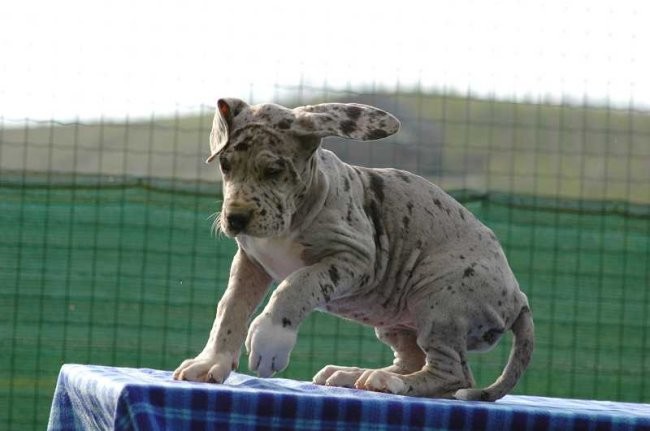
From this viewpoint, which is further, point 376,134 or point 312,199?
point 312,199

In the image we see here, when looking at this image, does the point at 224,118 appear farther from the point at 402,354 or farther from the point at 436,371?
the point at 402,354

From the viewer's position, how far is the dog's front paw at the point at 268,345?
2996 millimetres

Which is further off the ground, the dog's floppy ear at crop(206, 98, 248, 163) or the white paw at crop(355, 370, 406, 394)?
the dog's floppy ear at crop(206, 98, 248, 163)

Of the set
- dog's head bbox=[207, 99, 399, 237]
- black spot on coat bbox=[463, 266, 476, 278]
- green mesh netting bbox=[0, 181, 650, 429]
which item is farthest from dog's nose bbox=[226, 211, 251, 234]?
green mesh netting bbox=[0, 181, 650, 429]

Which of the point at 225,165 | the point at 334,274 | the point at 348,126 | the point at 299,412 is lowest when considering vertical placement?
the point at 299,412

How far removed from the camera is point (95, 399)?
3057 millimetres

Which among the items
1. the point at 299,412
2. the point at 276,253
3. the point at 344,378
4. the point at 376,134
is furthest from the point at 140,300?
the point at 299,412

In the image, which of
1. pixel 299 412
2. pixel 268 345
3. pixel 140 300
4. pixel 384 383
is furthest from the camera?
pixel 140 300

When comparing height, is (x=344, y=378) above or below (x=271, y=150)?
below

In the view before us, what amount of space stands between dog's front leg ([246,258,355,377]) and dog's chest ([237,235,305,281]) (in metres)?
0.08

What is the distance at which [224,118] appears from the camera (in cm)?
317

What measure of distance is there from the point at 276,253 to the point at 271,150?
31 centimetres

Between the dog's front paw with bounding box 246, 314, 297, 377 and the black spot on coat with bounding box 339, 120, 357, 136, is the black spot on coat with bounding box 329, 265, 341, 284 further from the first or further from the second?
the black spot on coat with bounding box 339, 120, 357, 136

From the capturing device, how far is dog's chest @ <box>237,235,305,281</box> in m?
3.29
